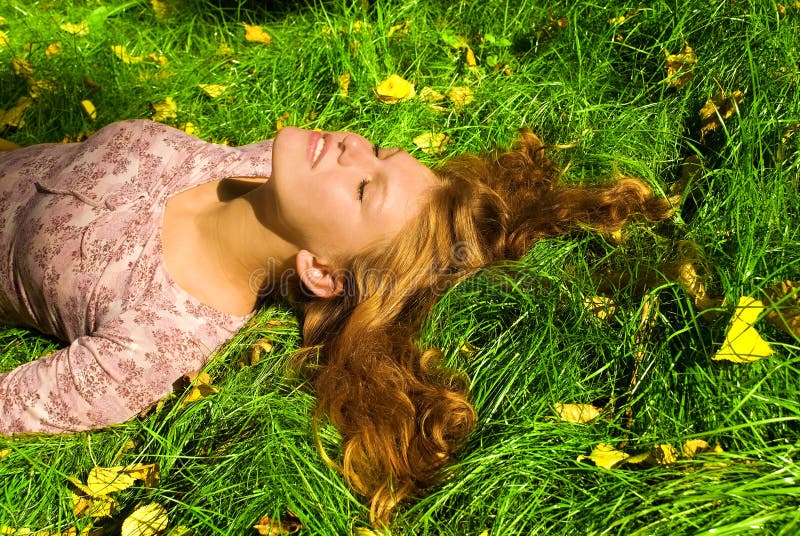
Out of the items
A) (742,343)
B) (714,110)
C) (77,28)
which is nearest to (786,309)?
(742,343)

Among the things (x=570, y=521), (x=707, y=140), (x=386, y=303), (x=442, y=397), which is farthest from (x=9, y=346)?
(x=707, y=140)

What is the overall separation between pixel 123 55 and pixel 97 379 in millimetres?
1937

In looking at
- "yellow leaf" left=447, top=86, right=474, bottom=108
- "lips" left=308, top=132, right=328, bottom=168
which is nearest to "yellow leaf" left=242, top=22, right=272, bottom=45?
"yellow leaf" left=447, top=86, right=474, bottom=108

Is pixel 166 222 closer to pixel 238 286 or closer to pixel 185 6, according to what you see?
pixel 238 286

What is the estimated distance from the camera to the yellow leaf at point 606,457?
5.77 feet

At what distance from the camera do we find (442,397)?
2012 mm

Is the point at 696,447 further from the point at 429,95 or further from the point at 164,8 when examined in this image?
the point at 164,8

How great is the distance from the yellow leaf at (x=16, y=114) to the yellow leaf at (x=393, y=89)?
5.49 feet

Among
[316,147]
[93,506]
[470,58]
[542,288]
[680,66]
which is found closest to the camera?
[93,506]

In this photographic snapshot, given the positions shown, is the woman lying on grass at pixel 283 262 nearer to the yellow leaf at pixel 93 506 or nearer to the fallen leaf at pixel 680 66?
the yellow leaf at pixel 93 506

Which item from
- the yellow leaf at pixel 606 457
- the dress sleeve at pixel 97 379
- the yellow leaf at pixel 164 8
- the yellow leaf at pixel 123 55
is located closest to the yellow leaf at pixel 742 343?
the yellow leaf at pixel 606 457

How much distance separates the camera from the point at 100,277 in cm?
230

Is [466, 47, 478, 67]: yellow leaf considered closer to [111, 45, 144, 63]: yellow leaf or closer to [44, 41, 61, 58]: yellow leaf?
[111, 45, 144, 63]: yellow leaf

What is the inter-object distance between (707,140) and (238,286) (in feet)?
6.20
